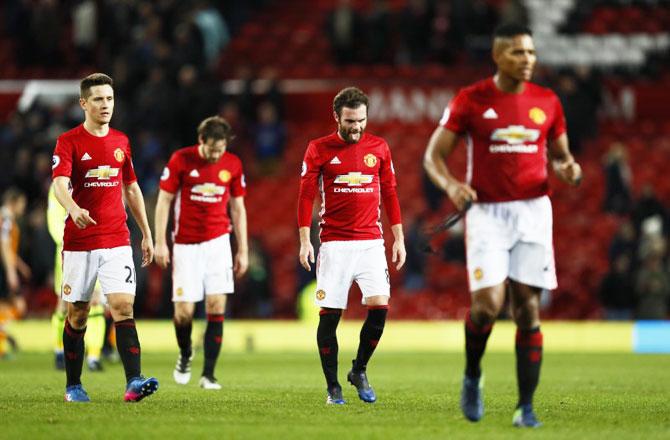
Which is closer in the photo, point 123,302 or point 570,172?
point 570,172

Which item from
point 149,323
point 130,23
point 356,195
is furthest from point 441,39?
point 356,195

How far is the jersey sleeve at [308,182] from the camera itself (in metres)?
11.1

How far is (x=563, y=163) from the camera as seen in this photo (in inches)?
345

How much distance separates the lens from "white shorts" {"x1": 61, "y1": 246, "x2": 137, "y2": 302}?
10.5 meters

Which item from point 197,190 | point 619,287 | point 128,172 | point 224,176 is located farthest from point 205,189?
point 619,287

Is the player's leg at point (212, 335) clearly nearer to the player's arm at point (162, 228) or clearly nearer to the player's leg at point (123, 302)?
the player's arm at point (162, 228)

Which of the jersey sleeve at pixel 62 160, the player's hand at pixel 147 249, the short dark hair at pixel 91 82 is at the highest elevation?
the short dark hair at pixel 91 82

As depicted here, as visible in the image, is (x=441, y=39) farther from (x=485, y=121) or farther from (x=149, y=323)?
(x=485, y=121)

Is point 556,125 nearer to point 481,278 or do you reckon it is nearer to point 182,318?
point 481,278

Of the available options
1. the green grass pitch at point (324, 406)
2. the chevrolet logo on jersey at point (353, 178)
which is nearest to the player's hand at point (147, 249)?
the green grass pitch at point (324, 406)

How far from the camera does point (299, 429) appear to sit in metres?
8.48

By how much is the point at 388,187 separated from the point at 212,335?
8.80 feet

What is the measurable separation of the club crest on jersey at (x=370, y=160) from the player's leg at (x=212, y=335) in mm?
2692

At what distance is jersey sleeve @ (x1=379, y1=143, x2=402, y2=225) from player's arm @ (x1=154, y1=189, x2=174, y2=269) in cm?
234
